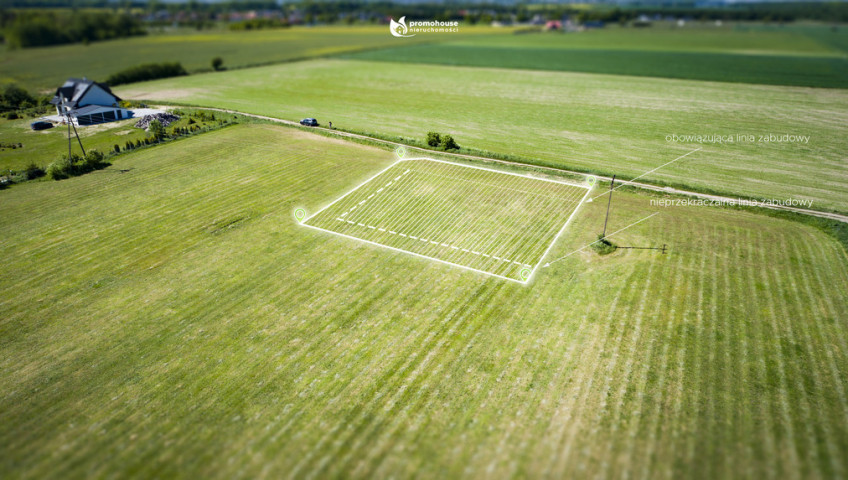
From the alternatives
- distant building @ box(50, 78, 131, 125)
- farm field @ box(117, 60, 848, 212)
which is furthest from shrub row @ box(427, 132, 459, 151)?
distant building @ box(50, 78, 131, 125)

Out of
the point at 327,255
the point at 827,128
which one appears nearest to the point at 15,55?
the point at 327,255

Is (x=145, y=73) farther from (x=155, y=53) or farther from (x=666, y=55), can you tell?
(x=666, y=55)

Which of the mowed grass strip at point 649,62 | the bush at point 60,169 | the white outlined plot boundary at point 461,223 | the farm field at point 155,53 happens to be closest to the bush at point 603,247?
the white outlined plot boundary at point 461,223

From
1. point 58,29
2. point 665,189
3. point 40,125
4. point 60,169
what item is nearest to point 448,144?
point 665,189

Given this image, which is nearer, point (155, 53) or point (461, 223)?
point (461, 223)

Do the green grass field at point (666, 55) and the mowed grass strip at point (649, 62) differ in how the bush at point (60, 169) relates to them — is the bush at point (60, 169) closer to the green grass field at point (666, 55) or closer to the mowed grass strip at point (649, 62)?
the mowed grass strip at point (649, 62)

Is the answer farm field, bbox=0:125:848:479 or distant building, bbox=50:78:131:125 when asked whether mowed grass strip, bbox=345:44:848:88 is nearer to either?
distant building, bbox=50:78:131:125
